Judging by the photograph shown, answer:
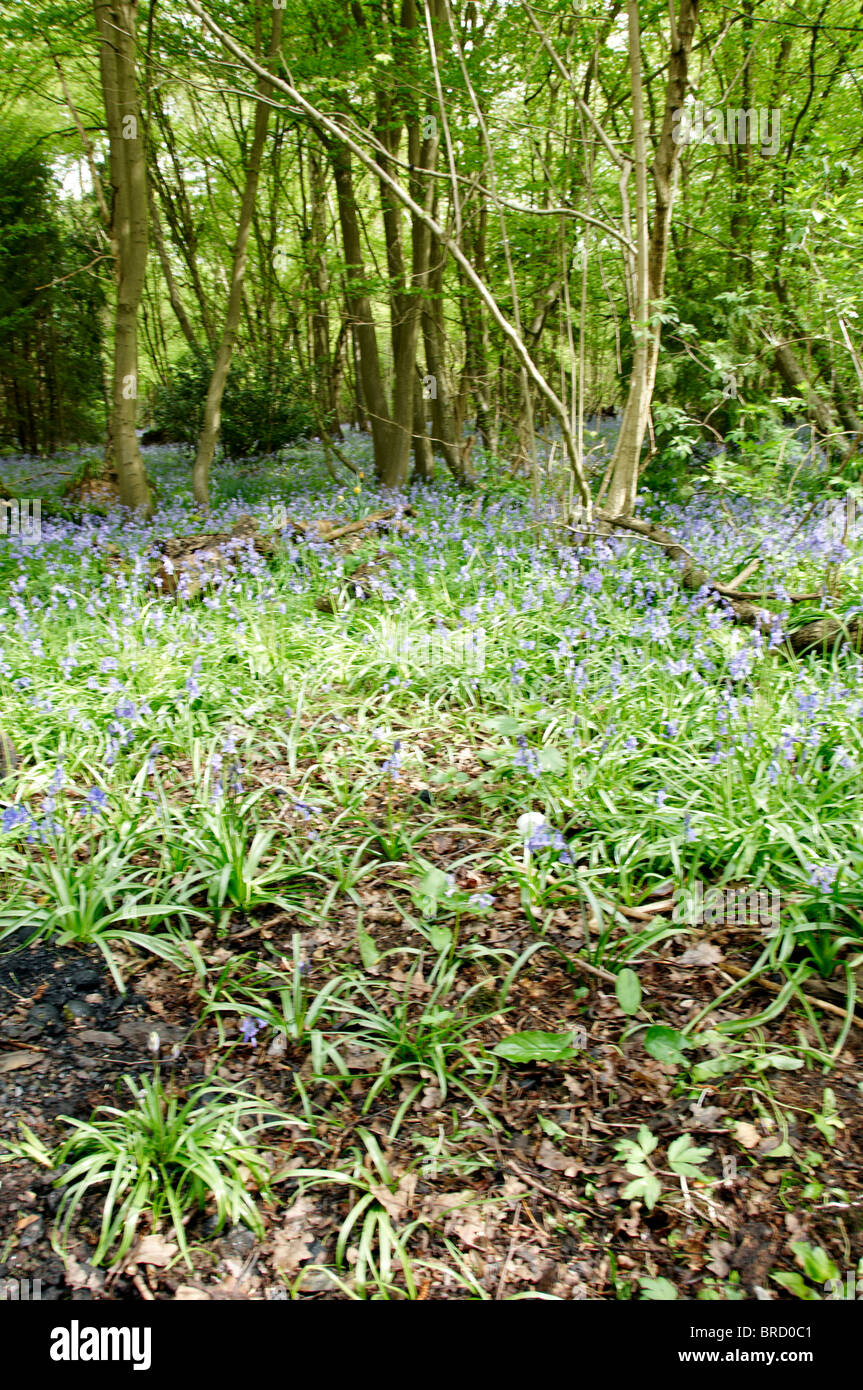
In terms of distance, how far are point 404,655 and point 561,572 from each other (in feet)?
3.76

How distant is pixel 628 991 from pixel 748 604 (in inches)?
103

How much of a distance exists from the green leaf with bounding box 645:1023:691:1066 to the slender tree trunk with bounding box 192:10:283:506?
7.11 meters

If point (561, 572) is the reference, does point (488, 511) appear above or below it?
above

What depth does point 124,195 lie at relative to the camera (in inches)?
261

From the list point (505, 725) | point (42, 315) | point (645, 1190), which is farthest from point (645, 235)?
point (42, 315)

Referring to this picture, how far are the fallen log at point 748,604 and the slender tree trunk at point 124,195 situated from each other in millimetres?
4315

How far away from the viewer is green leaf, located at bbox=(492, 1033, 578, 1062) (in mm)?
2059

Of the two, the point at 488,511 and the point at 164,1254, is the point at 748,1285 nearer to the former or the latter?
the point at 164,1254

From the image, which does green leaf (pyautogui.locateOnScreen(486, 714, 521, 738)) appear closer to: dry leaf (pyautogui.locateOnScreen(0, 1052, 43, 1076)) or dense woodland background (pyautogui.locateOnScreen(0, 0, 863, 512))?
dry leaf (pyautogui.locateOnScreen(0, 1052, 43, 1076))

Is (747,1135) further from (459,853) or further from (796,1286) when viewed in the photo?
(459,853)

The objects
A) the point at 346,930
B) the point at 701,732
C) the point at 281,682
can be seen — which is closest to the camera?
the point at 346,930

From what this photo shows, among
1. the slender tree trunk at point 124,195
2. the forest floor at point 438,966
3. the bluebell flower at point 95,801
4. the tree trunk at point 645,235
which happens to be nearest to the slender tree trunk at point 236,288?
Result: the slender tree trunk at point 124,195
